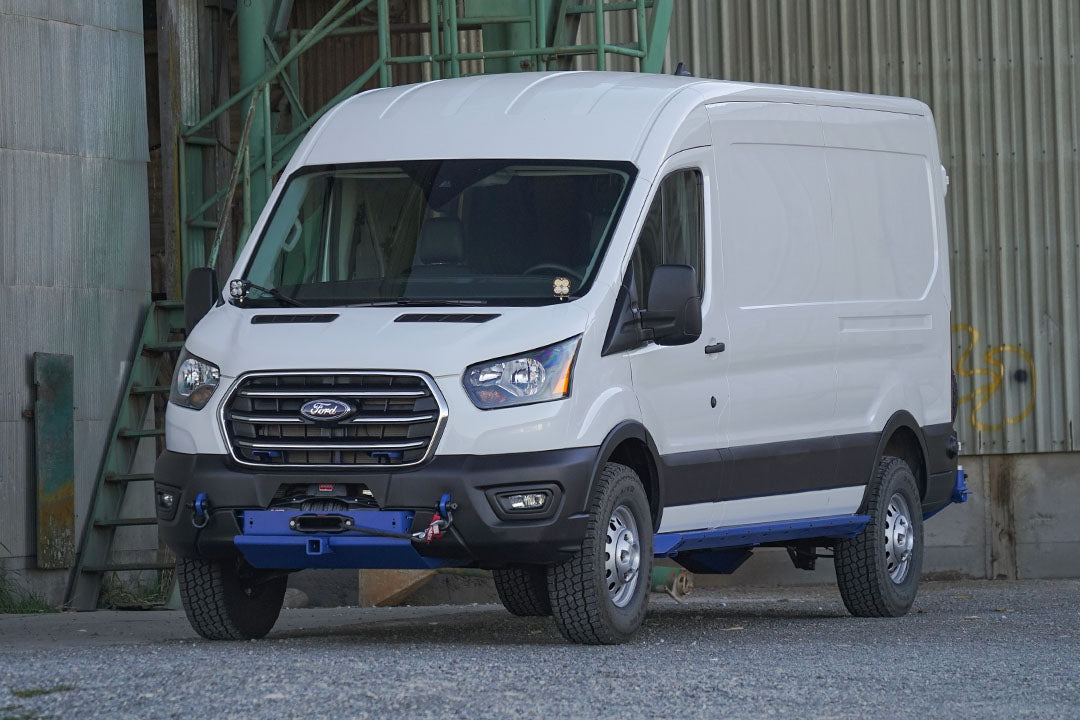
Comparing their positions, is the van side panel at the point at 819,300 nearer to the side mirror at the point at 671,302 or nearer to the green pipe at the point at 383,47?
the side mirror at the point at 671,302

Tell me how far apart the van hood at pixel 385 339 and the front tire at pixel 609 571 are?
721 mm

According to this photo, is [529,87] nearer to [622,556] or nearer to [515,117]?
[515,117]

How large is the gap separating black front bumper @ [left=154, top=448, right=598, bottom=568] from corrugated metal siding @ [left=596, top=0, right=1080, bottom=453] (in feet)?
32.2

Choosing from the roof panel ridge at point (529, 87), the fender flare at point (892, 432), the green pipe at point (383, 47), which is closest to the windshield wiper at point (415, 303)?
the roof panel ridge at point (529, 87)

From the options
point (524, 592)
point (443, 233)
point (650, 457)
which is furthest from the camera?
point (524, 592)

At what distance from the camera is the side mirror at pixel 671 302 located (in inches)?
340

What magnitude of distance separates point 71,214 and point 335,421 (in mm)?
6254

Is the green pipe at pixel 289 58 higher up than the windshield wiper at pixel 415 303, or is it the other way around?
the green pipe at pixel 289 58

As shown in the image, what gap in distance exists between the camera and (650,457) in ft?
29.3

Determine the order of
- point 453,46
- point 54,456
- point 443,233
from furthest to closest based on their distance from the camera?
point 54,456 → point 453,46 → point 443,233

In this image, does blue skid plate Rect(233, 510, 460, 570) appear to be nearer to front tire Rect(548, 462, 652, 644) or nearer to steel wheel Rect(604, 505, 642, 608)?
front tire Rect(548, 462, 652, 644)

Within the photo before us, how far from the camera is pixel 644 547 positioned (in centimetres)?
883

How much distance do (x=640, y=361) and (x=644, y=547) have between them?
0.83 meters

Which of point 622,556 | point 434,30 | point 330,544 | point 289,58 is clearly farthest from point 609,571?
point 289,58
